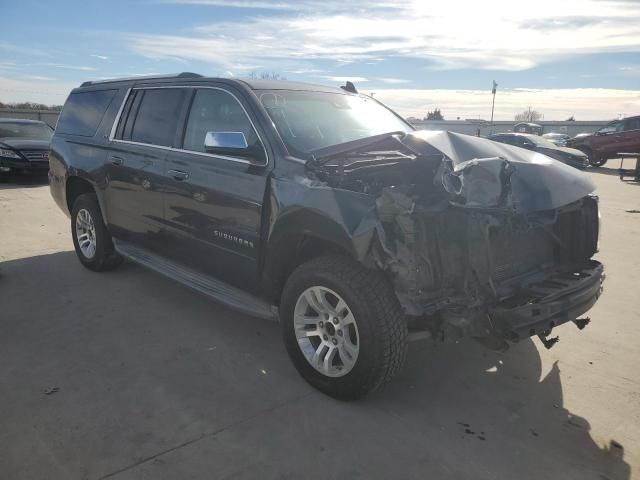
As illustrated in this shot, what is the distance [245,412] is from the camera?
299 centimetres

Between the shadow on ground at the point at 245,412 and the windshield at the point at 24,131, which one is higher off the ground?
the windshield at the point at 24,131

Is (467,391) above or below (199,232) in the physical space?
below

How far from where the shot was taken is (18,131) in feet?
44.1

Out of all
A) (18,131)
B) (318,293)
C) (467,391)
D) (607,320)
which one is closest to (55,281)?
(318,293)

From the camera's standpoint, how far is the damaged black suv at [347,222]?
2811mm

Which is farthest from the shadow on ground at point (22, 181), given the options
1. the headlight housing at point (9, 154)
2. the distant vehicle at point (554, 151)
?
the distant vehicle at point (554, 151)

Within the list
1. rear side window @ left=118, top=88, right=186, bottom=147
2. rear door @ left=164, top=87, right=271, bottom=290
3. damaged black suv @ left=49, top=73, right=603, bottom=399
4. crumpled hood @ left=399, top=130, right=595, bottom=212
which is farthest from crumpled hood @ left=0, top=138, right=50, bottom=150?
crumpled hood @ left=399, top=130, right=595, bottom=212

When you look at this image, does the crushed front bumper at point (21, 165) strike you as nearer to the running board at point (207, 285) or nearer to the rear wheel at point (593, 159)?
the running board at point (207, 285)

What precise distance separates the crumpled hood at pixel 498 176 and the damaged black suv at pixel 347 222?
11mm

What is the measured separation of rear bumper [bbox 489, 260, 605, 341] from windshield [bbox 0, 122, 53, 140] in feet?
45.6

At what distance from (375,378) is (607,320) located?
2652 mm

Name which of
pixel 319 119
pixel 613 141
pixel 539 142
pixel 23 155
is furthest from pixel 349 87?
pixel 613 141

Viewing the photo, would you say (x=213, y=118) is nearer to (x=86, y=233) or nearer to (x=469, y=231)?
(x=469, y=231)

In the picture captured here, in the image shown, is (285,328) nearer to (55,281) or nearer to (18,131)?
(55,281)
